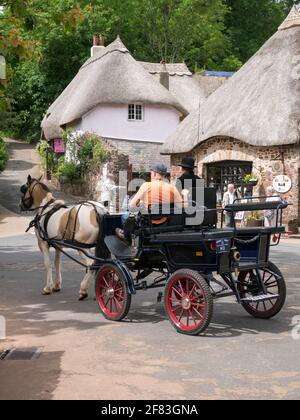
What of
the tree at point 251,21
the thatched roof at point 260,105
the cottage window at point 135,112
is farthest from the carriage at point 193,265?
the tree at point 251,21

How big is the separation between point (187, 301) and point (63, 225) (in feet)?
10.7

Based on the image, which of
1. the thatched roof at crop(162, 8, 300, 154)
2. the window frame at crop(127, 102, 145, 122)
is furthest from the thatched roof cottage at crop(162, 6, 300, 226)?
the window frame at crop(127, 102, 145, 122)

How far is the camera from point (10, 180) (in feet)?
113

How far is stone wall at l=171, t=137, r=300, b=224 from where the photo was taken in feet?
70.2

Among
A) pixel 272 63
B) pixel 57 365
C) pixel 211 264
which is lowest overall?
pixel 57 365

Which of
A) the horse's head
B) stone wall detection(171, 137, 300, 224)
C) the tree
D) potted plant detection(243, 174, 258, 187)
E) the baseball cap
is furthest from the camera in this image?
the tree

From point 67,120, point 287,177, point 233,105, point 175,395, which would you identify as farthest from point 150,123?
point 175,395

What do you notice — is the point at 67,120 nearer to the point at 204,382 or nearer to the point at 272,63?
the point at 272,63

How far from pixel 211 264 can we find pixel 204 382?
7.08 ft

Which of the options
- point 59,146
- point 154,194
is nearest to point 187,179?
point 154,194

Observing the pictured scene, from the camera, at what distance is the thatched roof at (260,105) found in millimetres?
21562

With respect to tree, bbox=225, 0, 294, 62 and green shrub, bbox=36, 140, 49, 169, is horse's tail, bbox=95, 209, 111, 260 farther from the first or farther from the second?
tree, bbox=225, 0, 294, 62
